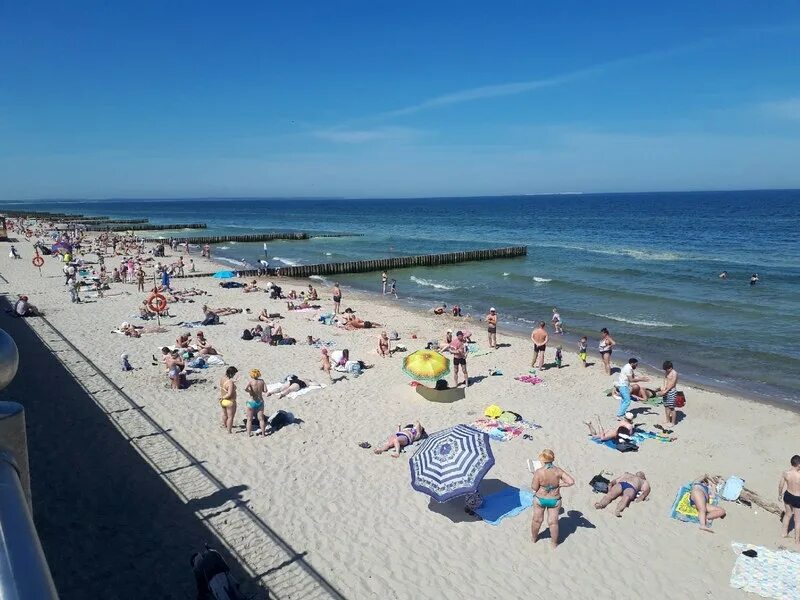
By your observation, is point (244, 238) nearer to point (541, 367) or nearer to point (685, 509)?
point (541, 367)

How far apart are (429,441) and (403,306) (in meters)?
19.9

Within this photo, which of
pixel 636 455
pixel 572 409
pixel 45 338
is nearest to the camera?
pixel 636 455

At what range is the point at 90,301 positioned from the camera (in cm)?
2470

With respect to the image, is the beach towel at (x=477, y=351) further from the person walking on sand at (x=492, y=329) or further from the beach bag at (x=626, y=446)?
the beach bag at (x=626, y=446)

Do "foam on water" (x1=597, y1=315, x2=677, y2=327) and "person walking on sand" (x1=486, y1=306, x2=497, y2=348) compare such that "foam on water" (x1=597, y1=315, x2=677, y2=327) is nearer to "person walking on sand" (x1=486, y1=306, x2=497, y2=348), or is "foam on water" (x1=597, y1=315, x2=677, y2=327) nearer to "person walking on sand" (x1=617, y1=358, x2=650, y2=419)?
"person walking on sand" (x1=486, y1=306, x2=497, y2=348)

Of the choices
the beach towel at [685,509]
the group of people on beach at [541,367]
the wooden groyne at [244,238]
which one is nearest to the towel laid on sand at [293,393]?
the group of people on beach at [541,367]

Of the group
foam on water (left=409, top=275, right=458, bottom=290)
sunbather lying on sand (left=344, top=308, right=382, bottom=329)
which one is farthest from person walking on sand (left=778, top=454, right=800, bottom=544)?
foam on water (left=409, top=275, right=458, bottom=290)

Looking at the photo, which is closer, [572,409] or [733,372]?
[572,409]

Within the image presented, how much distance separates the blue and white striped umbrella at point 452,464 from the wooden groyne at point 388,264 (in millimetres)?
29632

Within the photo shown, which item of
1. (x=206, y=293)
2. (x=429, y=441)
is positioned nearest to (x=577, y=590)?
(x=429, y=441)

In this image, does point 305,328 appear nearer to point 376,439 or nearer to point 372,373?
point 372,373

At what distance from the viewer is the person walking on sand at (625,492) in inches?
359

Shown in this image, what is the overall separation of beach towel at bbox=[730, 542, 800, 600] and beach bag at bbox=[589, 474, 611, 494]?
1971mm

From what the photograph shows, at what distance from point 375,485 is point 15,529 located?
8.86 meters
